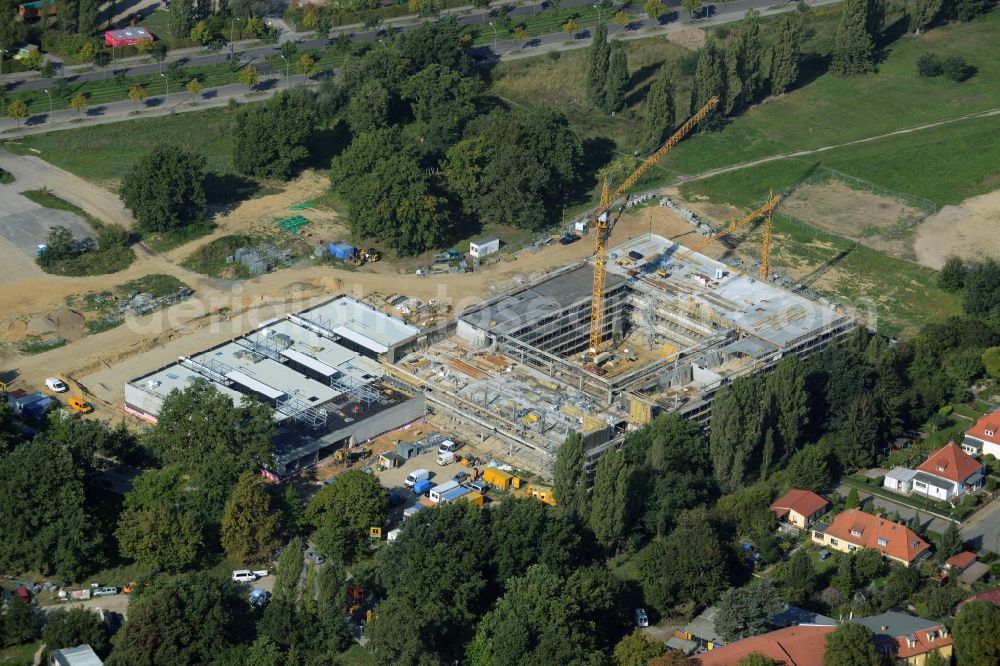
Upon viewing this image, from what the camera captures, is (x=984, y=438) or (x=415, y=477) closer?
(x=415, y=477)

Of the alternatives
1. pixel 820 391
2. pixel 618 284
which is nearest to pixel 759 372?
pixel 820 391

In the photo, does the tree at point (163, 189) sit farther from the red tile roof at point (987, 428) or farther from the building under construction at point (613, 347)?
the red tile roof at point (987, 428)

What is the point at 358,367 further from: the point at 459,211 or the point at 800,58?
the point at 800,58

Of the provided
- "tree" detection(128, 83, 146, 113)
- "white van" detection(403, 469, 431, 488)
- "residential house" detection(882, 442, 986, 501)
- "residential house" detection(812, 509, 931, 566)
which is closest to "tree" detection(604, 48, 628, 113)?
"tree" detection(128, 83, 146, 113)

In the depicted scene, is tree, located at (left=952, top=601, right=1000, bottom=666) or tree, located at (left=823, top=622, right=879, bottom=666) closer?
tree, located at (left=823, top=622, right=879, bottom=666)

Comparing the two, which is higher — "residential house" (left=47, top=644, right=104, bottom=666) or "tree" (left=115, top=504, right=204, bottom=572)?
"tree" (left=115, top=504, right=204, bottom=572)

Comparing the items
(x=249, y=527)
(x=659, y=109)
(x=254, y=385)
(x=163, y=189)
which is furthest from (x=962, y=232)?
(x=249, y=527)

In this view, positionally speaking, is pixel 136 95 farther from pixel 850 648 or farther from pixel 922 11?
pixel 850 648

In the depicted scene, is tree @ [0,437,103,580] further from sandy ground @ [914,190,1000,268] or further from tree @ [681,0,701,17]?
tree @ [681,0,701,17]
